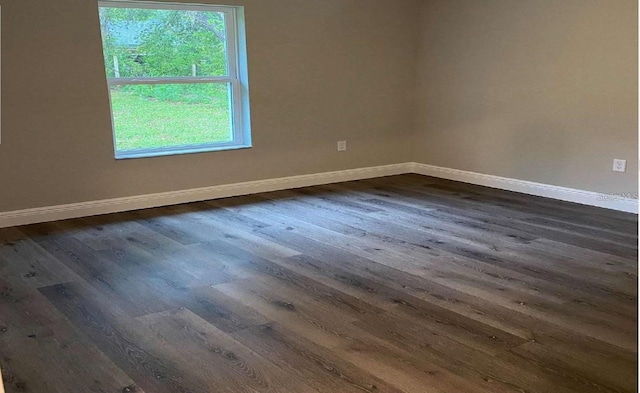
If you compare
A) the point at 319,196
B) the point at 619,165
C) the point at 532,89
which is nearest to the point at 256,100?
the point at 319,196

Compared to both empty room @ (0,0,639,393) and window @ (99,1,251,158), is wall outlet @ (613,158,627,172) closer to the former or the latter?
empty room @ (0,0,639,393)

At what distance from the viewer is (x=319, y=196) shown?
5.21 meters

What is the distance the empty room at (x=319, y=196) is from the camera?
234 cm

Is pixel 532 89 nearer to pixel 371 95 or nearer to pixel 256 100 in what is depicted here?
pixel 371 95

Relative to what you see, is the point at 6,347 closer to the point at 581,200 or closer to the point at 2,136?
the point at 2,136

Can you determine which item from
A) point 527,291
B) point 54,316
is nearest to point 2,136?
point 54,316

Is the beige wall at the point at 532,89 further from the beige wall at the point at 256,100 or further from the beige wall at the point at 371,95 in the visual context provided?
the beige wall at the point at 256,100

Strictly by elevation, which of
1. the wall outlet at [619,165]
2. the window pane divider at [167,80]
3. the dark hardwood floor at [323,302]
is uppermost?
the window pane divider at [167,80]

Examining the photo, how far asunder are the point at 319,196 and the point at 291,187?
0.44m

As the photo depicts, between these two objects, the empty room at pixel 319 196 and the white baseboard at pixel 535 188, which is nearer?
the empty room at pixel 319 196

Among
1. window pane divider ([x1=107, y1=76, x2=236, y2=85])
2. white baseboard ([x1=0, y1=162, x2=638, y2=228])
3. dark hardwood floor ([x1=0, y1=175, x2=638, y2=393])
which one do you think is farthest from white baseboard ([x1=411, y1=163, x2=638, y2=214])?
window pane divider ([x1=107, y1=76, x2=236, y2=85])

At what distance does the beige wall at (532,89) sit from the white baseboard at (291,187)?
8cm

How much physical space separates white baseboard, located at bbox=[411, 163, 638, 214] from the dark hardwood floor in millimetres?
202

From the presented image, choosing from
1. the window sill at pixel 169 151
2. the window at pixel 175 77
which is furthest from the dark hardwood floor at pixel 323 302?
the window at pixel 175 77
